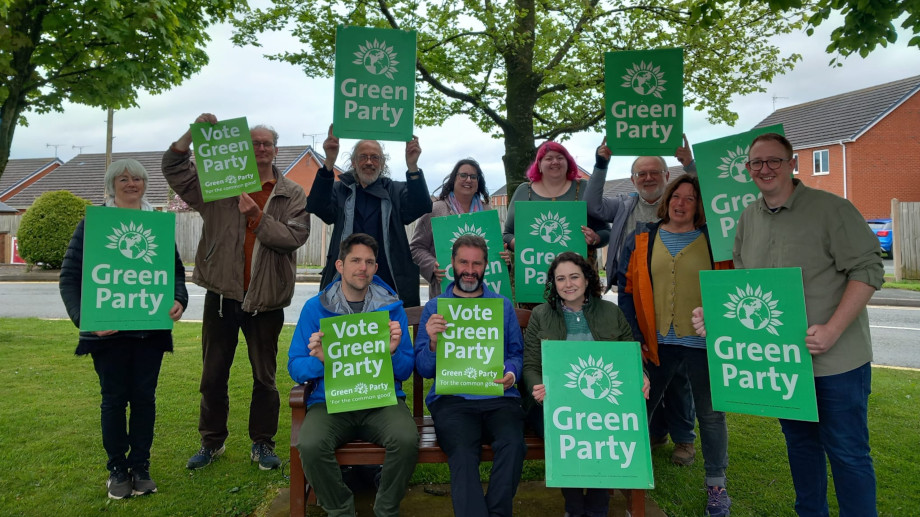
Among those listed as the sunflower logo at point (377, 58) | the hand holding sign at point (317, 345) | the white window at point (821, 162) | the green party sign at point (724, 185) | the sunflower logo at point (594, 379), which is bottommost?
the sunflower logo at point (594, 379)

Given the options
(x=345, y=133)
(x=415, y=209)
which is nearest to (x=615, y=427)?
(x=415, y=209)

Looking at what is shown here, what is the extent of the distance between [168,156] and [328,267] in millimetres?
1329

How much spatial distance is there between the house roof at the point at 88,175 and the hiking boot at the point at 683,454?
125 feet

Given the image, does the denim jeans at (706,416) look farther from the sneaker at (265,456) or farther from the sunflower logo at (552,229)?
the sneaker at (265,456)

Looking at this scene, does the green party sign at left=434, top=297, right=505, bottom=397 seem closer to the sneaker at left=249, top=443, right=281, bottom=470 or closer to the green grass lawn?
the green grass lawn

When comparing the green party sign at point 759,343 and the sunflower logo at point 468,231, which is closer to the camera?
the green party sign at point 759,343

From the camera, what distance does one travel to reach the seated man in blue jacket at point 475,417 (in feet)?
10.2

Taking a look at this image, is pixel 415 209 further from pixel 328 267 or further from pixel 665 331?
pixel 665 331

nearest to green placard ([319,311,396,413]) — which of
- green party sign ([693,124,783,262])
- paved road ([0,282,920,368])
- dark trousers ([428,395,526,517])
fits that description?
dark trousers ([428,395,526,517])

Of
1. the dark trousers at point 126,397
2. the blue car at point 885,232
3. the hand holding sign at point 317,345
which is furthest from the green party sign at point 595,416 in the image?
the blue car at point 885,232

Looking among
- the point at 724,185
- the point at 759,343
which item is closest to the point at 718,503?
the point at 759,343

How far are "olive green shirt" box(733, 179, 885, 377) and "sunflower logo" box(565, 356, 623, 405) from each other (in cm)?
95

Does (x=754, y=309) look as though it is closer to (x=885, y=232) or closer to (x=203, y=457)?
(x=203, y=457)

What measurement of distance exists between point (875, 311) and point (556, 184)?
1138 cm
